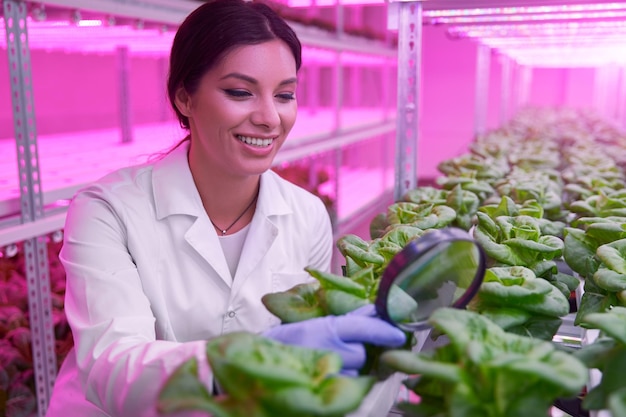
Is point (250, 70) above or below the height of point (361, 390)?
above

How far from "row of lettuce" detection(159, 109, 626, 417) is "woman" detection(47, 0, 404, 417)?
0.36 meters

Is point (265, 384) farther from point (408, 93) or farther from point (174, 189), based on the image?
point (408, 93)

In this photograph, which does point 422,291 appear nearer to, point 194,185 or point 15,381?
point 194,185

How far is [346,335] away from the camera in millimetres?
841

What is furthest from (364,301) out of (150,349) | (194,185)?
(194,185)

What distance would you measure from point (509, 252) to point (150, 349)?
2.32 feet

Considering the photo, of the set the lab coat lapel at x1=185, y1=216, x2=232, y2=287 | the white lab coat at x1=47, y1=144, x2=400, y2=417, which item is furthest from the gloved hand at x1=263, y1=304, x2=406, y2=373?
the lab coat lapel at x1=185, y1=216, x2=232, y2=287

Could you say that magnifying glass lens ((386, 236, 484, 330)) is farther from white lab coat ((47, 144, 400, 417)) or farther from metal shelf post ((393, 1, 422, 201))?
metal shelf post ((393, 1, 422, 201))

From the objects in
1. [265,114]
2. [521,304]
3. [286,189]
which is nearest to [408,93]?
[286,189]

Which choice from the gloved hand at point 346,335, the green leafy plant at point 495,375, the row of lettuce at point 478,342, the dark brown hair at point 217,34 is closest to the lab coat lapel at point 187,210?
the dark brown hair at point 217,34

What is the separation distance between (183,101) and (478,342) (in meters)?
1.09

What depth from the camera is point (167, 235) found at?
1.51m

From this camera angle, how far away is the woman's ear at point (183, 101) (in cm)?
159

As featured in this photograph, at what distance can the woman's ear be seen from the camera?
159 centimetres
